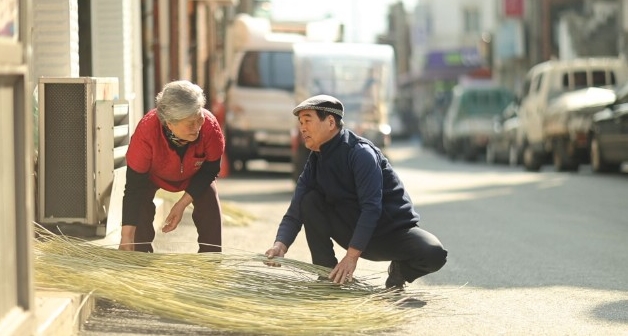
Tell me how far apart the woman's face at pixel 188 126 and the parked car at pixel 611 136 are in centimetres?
1562

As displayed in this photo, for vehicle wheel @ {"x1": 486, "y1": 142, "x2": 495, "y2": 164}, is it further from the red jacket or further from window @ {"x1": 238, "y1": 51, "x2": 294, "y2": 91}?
the red jacket

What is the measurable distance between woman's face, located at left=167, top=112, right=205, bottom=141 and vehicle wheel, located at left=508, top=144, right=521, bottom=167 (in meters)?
25.1

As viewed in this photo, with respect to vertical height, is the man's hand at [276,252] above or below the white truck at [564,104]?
above

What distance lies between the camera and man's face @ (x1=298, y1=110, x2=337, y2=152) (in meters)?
7.89

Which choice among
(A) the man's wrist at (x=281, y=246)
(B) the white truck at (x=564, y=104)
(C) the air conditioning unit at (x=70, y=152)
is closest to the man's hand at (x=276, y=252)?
(A) the man's wrist at (x=281, y=246)

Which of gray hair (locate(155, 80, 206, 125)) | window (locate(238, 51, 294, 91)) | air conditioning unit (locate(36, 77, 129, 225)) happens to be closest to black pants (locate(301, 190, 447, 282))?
gray hair (locate(155, 80, 206, 125))

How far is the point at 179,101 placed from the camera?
789cm

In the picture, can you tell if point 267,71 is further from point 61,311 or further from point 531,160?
point 61,311

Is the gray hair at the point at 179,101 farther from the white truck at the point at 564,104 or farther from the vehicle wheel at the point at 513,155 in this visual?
the vehicle wheel at the point at 513,155

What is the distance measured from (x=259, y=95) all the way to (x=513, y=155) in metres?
8.45

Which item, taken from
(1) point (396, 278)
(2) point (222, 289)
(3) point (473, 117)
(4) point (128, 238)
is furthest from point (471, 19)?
Answer: (2) point (222, 289)

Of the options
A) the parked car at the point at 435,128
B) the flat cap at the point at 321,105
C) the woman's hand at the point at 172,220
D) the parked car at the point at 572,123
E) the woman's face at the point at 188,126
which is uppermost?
the flat cap at the point at 321,105

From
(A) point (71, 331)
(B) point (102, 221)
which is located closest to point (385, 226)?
(A) point (71, 331)

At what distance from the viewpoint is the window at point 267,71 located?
91.1 ft
